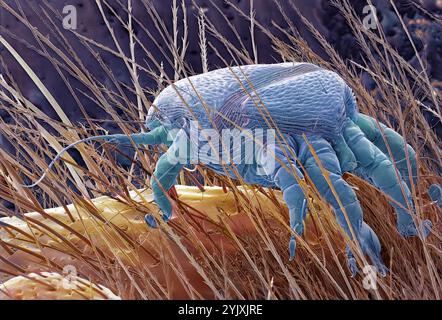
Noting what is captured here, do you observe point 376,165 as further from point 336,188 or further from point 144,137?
point 144,137

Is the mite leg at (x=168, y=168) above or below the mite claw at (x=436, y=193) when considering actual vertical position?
above

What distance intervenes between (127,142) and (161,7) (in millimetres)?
1512

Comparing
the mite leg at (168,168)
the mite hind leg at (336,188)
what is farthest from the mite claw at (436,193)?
the mite leg at (168,168)

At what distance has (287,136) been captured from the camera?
811 mm

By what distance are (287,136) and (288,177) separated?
61 millimetres

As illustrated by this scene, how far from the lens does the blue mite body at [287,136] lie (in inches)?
30.9

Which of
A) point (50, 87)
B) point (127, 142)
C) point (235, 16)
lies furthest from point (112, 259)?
point (50, 87)

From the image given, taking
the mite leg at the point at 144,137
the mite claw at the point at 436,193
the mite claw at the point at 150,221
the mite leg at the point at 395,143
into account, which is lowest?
the mite claw at the point at 436,193

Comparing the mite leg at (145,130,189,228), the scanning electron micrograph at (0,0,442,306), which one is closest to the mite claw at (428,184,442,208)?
the scanning electron micrograph at (0,0,442,306)

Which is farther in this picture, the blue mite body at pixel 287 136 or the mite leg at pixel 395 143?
the mite leg at pixel 395 143

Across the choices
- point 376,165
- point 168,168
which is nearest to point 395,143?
point 376,165

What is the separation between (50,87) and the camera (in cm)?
247

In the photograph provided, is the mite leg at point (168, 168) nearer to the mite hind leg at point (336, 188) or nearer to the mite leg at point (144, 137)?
the mite leg at point (144, 137)

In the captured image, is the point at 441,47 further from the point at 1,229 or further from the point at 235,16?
the point at 1,229
